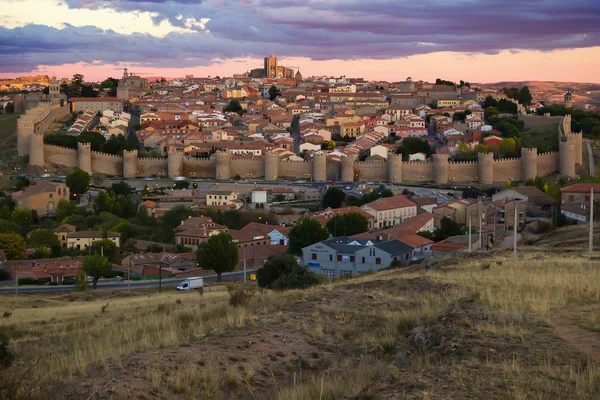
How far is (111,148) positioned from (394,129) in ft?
56.9

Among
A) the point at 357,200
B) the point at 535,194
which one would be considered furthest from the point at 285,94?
the point at 535,194

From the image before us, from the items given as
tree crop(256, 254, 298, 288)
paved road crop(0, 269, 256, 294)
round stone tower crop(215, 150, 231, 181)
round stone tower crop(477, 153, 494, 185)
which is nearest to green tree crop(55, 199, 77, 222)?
round stone tower crop(215, 150, 231, 181)

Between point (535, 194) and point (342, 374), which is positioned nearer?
point (342, 374)

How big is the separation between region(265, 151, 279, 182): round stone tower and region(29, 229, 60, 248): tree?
15258mm

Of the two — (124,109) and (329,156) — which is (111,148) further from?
(124,109)

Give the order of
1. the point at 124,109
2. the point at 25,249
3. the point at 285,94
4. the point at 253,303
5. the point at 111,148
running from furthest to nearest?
the point at 285,94
the point at 124,109
the point at 111,148
the point at 25,249
the point at 253,303

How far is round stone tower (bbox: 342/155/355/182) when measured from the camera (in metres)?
39.3

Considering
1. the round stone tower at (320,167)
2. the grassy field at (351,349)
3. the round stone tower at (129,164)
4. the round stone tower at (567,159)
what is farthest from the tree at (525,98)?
the grassy field at (351,349)

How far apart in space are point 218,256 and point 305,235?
4.33 m

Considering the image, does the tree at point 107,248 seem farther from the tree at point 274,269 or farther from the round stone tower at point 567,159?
the round stone tower at point 567,159

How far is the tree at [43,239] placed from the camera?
2619cm

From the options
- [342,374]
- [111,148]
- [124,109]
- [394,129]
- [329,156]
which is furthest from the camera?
[124,109]

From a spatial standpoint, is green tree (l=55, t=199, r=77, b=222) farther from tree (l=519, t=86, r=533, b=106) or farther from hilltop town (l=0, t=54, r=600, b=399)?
tree (l=519, t=86, r=533, b=106)

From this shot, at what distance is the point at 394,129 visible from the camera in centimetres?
5125
